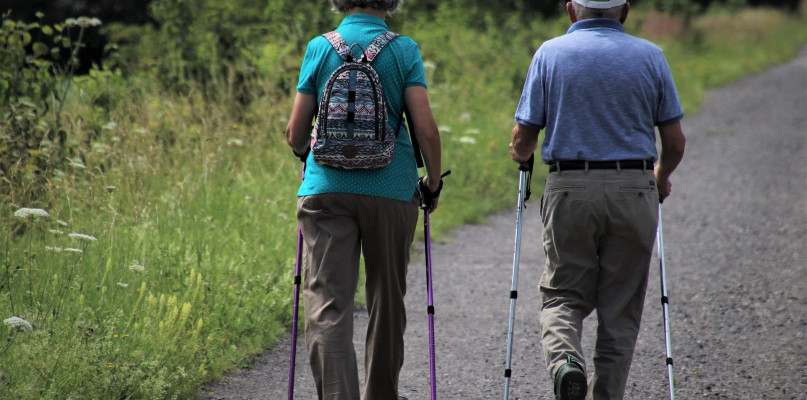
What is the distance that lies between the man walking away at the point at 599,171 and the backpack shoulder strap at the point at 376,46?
2.05ft

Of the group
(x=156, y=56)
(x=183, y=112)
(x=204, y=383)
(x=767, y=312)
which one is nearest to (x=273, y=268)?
(x=204, y=383)

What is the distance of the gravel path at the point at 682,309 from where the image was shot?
475cm

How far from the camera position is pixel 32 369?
3.83 meters

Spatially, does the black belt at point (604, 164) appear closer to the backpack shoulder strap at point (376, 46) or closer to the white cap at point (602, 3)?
the white cap at point (602, 3)

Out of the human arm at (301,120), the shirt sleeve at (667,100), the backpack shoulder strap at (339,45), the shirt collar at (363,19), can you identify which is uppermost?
the shirt collar at (363,19)

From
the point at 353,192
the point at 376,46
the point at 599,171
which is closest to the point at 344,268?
the point at 353,192

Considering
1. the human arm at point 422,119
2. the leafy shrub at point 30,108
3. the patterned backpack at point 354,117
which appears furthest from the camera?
the leafy shrub at point 30,108

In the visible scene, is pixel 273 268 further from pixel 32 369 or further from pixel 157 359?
pixel 32 369

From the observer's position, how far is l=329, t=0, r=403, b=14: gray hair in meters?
3.55

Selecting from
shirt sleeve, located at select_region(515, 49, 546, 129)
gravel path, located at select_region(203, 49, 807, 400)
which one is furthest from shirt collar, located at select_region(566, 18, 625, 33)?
gravel path, located at select_region(203, 49, 807, 400)

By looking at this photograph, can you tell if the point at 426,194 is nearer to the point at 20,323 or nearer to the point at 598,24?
the point at 598,24

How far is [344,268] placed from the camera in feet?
11.8

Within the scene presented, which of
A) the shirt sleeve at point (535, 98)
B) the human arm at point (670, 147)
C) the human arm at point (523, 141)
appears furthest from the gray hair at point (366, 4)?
the human arm at point (670, 147)

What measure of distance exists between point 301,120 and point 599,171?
3.98 feet
